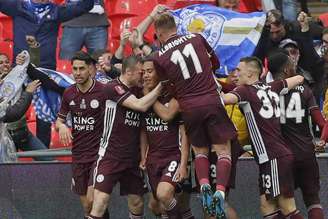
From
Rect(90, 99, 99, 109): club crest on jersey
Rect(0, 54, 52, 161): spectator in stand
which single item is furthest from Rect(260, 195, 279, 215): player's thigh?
Rect(0, 54, 52, 161): spectator in stand

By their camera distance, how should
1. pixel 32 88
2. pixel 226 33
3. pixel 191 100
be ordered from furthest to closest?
pixel 226 33 → pixel 32 88 → pixel 191 100

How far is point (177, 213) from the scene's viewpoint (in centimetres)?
1411

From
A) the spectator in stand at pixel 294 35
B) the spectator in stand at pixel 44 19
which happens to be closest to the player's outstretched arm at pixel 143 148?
the spectator in stand at pixel 294 35

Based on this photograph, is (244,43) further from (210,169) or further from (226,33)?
(210,169)

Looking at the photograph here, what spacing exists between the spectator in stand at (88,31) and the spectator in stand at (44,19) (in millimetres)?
357

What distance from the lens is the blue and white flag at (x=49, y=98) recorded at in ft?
54.2

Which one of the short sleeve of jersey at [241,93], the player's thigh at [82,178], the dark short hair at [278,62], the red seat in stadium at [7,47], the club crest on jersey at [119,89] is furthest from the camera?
the red seat in stadium at [7,47]

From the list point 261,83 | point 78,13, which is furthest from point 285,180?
point 78,13

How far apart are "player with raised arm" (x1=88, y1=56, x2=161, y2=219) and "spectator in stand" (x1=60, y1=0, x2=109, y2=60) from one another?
10.9 feet

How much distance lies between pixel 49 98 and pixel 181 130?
10.5 feet

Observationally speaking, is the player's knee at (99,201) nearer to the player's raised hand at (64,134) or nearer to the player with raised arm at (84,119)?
the player with raised arm at (84,119)

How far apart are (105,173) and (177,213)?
0.88m

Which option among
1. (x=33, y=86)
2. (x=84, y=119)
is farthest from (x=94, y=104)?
(x=33, y=86)

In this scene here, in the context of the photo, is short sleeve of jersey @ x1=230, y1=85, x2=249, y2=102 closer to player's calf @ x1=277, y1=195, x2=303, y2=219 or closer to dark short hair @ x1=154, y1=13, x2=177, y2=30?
dark short hair @ x1=154, y1=13, x2=177, y2=30
